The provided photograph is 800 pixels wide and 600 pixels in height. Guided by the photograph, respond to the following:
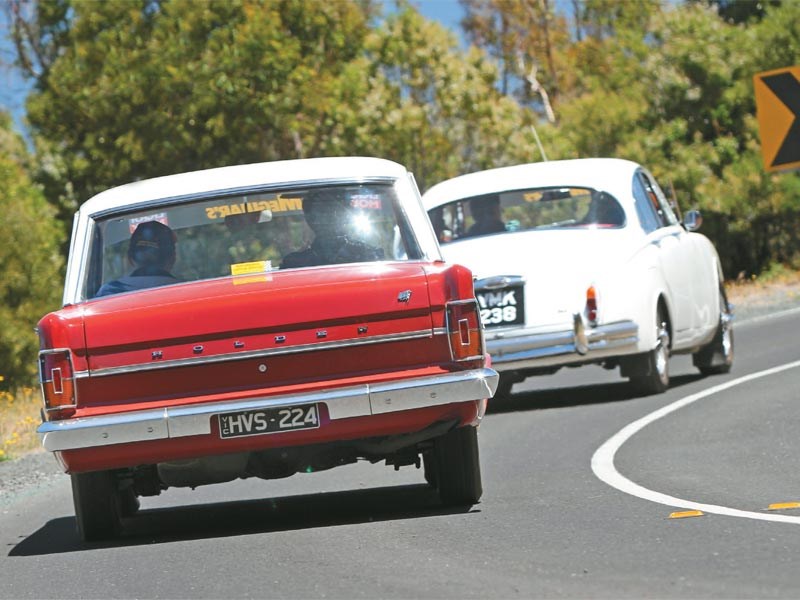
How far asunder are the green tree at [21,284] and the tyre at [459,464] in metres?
22.6

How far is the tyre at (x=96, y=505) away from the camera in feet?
27.0

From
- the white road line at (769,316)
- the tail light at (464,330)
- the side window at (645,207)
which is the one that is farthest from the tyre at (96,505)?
the white road line at (769,316)

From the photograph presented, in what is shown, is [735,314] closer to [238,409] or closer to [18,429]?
[18,429]

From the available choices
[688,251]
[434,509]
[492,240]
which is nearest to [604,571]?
[434,509]

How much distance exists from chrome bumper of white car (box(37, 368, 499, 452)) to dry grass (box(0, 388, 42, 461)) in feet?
22.3

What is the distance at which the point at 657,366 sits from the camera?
45.7 ft

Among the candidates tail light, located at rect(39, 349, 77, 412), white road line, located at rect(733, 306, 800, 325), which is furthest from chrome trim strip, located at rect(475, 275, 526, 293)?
white road line, located at rect(733, 306, 800, 325)

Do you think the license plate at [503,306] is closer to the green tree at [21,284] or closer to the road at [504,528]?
the road at [504,528]

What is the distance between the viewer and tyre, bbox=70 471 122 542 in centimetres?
823

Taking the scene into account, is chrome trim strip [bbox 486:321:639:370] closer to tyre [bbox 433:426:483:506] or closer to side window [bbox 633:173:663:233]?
side window [bbox 633:173:663:233]

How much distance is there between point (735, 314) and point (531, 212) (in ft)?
35.4

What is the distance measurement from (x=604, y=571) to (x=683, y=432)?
5.20 meters

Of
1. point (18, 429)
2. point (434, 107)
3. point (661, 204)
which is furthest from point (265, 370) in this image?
point (434, 107)

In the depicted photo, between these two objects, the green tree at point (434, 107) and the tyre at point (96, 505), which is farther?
the green tree at point (434, 107)
